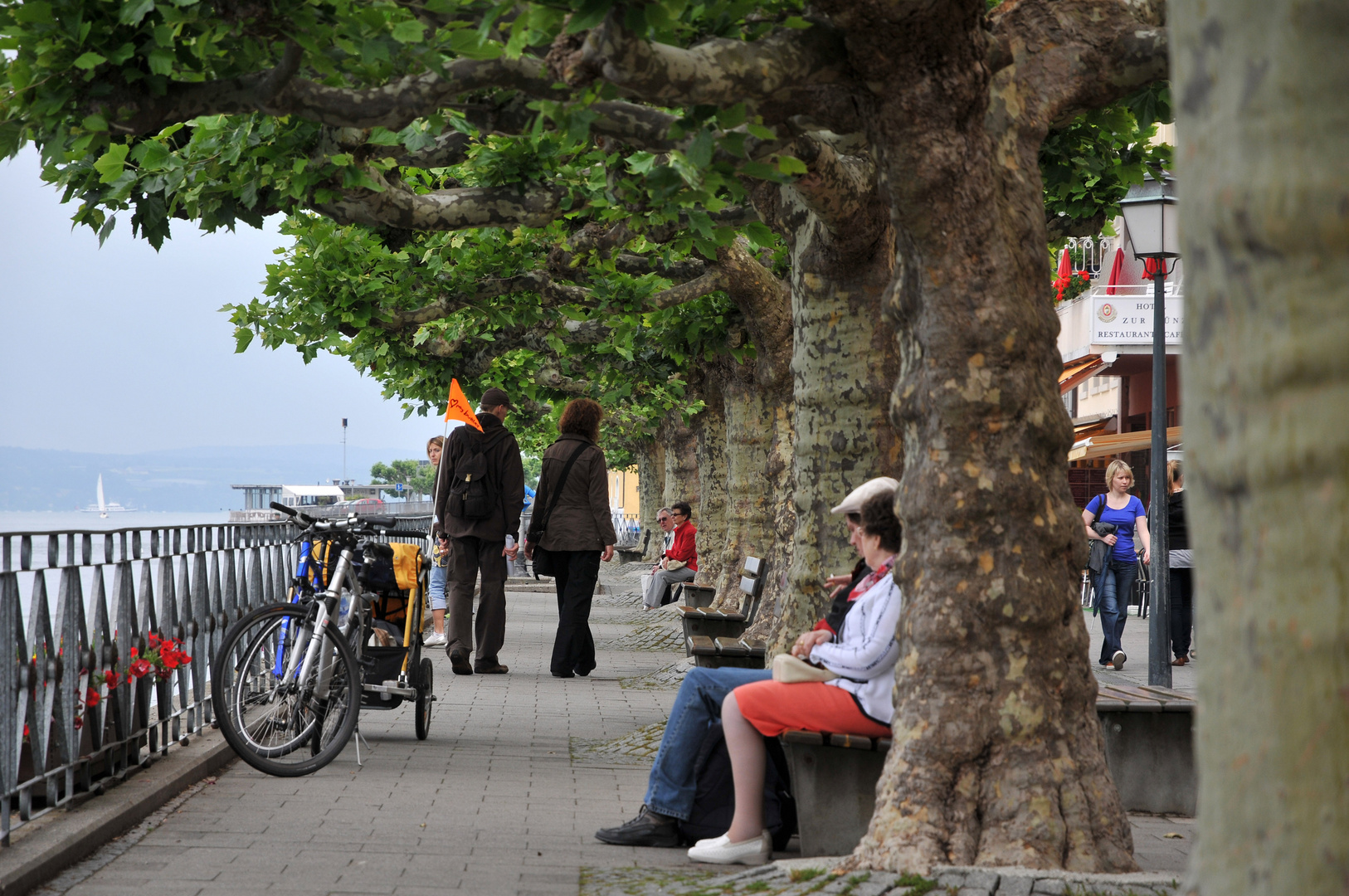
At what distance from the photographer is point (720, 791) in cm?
588

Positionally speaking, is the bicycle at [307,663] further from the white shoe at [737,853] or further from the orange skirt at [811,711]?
the orange skirt at [811,711]

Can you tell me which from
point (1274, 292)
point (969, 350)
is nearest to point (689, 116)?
point (969, 350)

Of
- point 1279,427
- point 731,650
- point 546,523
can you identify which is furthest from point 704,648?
point 1279,427

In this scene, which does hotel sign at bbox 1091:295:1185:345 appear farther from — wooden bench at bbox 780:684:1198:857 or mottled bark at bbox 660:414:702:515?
wooden bench at bbox 780:684:1198:857

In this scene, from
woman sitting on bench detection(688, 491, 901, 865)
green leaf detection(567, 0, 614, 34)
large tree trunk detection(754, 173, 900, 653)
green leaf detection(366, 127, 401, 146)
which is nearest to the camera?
green leaf detection(567, 0, 614, 34)

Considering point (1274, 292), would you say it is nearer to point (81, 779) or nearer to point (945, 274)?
point (945, 274)

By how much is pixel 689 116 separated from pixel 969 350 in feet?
4.18

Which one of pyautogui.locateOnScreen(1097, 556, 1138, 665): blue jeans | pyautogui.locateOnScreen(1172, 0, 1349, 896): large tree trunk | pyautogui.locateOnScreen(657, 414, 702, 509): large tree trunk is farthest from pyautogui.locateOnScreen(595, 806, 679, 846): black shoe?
pyautogui.locateOnScreen(657, 414, 702, 509): large tree trunk

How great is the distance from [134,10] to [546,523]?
7.73m

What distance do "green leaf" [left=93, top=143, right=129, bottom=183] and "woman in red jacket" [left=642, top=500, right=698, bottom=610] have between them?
14.4 metres

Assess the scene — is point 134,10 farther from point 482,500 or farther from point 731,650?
point 482,500

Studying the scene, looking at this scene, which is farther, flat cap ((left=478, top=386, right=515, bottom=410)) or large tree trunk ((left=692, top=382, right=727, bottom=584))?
large tree trunk ((left=692, top=382, right=727, bottom=584))

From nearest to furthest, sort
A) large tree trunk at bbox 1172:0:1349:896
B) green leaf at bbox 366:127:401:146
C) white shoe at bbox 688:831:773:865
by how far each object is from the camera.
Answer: large tree trunk at bbox 1172:0:1349:896 < white shoe at bbox 688:831:773:865 < green leaf at bbox 366:127:401:146

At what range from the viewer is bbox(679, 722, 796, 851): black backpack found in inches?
227
